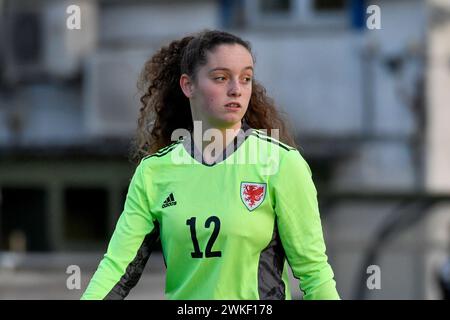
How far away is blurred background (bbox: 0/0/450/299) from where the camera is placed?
16.4 m

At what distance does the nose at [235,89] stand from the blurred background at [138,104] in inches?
440

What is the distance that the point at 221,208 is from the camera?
3.27m

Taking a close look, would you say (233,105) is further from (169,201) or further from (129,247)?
(129,247)

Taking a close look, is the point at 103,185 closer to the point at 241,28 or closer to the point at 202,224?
the point at 241,28

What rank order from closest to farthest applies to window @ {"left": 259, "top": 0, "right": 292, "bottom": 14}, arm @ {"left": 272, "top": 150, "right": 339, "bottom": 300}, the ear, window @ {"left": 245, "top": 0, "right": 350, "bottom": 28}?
arm @ {"left": 272, "top": 150, "right": 339, "bottom": 300} → the ear → window @ {"left": 245, "top": 0, "right": 350, "bottom": 28} → window @ {"left": 259, "top": 0, "right": 292, "bottom": 14}

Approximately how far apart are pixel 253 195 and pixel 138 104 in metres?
13.2

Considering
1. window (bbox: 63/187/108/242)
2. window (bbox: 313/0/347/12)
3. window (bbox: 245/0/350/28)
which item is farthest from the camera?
window (bbox: 63/187/108/242)

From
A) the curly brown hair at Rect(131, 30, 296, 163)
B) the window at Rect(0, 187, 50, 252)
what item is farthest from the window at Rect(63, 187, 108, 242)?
the curly brown hair at Rect(131, 30, 296, 163)

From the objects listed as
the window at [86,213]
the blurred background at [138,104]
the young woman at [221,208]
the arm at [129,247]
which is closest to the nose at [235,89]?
the young woman at [221,208]

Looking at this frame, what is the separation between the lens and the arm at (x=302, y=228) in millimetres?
3199

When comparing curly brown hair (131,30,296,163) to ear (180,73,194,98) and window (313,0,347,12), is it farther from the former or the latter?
window (313,0,347,12)

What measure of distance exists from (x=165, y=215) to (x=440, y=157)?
13.6m

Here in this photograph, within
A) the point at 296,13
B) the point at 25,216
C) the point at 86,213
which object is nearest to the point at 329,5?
the point at 296,13

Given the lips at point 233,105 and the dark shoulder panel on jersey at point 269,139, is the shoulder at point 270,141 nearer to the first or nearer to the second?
the dark shoulder panel on jersey at point 269,139
